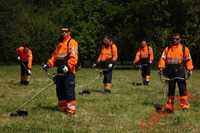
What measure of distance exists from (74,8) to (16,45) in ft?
26.6

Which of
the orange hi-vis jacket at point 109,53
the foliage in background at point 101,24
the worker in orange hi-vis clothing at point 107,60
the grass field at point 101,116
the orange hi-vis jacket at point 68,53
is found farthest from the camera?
the foliage in background at point 101,24

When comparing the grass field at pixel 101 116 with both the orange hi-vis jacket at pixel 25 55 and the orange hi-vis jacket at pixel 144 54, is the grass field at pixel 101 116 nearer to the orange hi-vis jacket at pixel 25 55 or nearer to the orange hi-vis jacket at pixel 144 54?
the orange hi-vis jacket at pixel 25 55

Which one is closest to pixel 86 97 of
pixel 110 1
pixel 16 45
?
pixel 16 45

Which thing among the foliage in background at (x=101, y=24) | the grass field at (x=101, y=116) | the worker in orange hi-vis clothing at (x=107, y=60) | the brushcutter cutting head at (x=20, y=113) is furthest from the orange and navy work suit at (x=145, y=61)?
the foliage in background at (x=101, y=24)

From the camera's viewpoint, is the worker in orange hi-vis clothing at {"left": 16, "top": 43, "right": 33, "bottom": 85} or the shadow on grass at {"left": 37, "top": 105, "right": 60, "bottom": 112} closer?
the shadow on grass at {"left": 37, "top": 105, "right": 60, "bottom": 112}

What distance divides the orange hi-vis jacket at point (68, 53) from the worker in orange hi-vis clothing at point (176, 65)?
286cm

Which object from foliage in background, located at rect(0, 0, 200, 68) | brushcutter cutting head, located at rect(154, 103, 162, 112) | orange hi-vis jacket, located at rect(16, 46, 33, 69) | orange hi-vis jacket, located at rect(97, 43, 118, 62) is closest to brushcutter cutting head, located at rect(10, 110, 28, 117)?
brushcutter cutting head, located at rect(154, 103, 162, 112)

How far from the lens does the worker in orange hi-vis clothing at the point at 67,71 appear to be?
16031mm

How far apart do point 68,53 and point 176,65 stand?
352cm

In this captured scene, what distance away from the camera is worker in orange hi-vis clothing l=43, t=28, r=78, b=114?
16031 millimetres

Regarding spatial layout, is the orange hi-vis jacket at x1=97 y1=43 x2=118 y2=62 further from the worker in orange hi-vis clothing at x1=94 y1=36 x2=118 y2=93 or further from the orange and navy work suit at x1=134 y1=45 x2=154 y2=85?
the orange and navy work suit at x1=134 y1=45 x2=154 y2=85

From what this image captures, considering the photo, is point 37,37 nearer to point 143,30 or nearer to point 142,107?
point 143,30

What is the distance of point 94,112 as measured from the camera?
16547mm

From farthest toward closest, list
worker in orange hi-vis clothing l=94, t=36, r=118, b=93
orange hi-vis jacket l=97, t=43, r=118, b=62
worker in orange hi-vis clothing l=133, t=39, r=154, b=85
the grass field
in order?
worker in orange hi-vis clothing l=133, t=39, r=154, b=85, orange hi-vis jacket l=97, t=43, r=118, b=62, worker in orange hi-vis clothing l=94, t=36, r=118, b=93, the grass field
